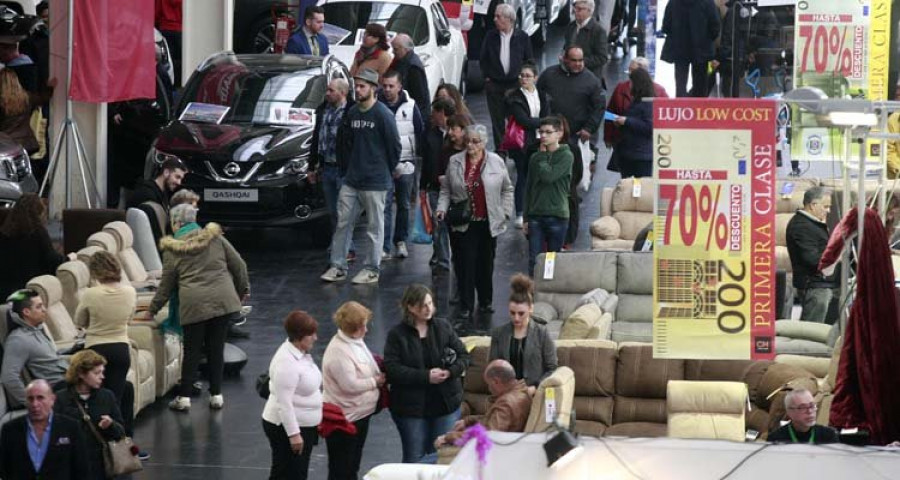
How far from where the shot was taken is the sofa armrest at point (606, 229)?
2028cm

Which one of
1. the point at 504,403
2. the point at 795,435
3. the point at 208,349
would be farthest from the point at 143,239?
the point at 795,435

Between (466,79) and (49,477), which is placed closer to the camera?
(49,477)

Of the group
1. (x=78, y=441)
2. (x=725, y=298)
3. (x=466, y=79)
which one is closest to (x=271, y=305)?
(x=78, y=441)

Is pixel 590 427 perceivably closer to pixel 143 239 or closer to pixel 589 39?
pixel 143 239

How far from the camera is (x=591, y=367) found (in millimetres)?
Answer: 15414

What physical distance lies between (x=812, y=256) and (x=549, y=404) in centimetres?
489

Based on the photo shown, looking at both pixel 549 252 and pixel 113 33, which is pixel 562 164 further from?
pixel 113 33

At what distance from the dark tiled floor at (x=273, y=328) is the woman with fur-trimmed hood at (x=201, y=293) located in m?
0.32

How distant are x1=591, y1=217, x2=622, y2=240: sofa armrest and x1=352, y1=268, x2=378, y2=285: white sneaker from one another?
2.29 meters

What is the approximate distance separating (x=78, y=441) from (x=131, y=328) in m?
3.36

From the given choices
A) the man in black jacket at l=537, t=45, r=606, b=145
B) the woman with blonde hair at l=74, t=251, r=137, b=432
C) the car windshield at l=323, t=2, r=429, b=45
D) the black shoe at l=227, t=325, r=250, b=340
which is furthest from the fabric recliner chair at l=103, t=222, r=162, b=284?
the car windshield at l=323, t=2, r=429, b=45

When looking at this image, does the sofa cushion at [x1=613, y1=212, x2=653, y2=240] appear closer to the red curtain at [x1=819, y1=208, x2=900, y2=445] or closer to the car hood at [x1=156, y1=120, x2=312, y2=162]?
the car hood at [x1=156, y1=120, x2=312, y2=162]

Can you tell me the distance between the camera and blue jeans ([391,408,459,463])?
1386 cm

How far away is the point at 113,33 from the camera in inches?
896
